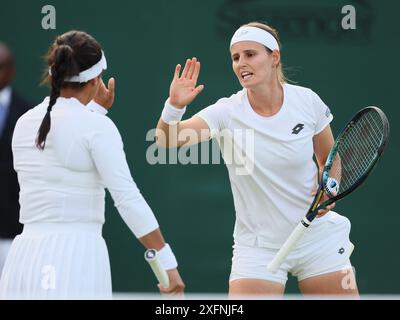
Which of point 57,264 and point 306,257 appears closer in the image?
point 57,264

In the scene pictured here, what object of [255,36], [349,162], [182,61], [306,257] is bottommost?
[306,257]

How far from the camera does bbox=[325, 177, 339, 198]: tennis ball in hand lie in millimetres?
4211

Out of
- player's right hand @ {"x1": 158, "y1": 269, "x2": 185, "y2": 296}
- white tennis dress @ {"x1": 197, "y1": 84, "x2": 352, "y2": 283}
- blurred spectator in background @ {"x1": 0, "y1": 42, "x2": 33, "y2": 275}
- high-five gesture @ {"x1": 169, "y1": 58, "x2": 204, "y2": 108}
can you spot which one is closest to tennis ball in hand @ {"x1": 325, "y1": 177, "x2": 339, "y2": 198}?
white tennis dress @ {"x1": 197, "y1": 84, "x2": 352, "y2": 283}

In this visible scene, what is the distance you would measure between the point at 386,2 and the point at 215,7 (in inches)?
37.0

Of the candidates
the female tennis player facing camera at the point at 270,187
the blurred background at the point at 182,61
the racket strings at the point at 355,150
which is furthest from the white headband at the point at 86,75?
the blurred background at the point at 182,61

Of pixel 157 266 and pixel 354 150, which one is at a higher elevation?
pixel 354 150

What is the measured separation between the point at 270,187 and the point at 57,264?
47.1 inches

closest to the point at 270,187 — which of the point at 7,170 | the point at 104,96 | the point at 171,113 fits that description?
the point at 171,113

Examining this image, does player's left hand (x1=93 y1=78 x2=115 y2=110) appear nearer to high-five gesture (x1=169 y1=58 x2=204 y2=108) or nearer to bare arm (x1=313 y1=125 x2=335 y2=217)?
high-five gesture (x1=169 y1=58 x2=204 y2=108)

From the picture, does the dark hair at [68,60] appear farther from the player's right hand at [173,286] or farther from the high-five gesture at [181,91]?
the player's right hand at [173,286]

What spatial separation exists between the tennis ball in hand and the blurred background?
1.66 m

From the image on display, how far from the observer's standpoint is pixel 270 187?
4.32 m

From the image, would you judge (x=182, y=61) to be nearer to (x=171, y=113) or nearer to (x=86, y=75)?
(x=171, y=113)
